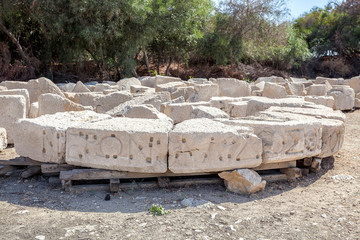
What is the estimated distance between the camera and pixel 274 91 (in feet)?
26.5

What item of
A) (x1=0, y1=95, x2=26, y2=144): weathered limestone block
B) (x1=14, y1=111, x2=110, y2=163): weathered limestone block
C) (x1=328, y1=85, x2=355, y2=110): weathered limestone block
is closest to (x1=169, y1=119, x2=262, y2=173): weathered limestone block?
(x1=14, y1=111, x2=110, y2=163): weathered limestone block

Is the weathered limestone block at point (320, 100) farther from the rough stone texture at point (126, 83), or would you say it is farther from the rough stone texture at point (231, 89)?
the rough stone texture at point (126, 83)

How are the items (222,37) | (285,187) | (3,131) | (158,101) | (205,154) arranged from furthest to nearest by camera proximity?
1. (222,37)
2. (158,101)
3. (3,131)
4. (285,187)
5. (205,154)

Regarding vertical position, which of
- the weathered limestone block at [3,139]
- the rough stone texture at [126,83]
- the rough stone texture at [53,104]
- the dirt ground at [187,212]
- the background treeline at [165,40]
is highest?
the background treeline at [165,40]

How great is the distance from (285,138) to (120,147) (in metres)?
1.85

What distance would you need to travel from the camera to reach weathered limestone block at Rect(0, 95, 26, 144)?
547cm

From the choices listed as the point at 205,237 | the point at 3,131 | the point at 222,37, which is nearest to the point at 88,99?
the point at 3,131

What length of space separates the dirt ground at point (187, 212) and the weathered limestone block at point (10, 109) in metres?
1.54

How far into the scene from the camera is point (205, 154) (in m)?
3.77

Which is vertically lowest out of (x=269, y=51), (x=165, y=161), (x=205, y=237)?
(x=205, y=237)

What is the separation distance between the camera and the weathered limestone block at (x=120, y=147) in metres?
3.70

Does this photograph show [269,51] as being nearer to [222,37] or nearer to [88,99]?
[222,37]

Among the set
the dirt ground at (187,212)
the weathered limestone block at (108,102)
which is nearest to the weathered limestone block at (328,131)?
the dirt ground at (187,212)

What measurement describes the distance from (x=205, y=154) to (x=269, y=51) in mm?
16247
